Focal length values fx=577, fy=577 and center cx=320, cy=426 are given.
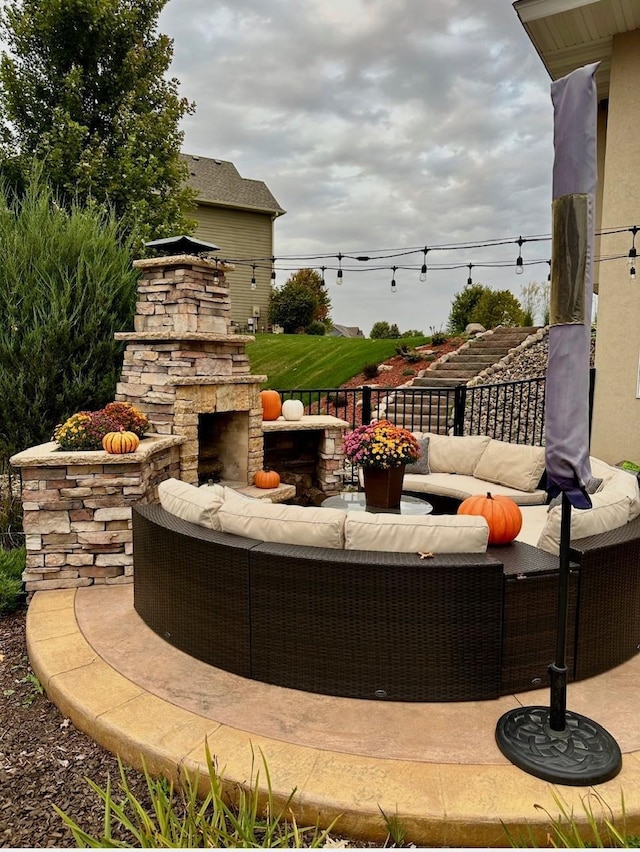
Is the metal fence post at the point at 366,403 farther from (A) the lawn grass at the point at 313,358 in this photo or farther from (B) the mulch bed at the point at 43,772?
(B) the mulch bed at the point at 43,772

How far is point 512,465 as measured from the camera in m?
6.39

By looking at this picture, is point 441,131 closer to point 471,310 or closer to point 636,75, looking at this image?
point 636,75

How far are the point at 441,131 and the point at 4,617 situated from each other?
30.5ft

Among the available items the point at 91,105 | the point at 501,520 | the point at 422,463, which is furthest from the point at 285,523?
the point at 91,105

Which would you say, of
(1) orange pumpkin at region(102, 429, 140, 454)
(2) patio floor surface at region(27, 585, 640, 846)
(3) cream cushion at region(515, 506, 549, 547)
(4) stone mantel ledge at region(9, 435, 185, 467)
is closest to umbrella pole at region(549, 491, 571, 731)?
(2) patio floor surface at region(27, 585, 640, 846)

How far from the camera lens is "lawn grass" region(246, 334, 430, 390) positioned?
15102 mm

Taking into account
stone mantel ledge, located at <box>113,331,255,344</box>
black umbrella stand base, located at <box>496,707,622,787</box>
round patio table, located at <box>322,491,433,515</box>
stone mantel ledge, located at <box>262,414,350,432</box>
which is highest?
stone mantel ledge, located at <box>113,331,255,344</box>

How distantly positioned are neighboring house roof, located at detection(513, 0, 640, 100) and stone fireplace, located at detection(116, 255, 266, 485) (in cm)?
565

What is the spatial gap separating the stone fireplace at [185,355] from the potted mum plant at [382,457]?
1.42 meters

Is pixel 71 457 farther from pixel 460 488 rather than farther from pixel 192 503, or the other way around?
pixel 460 488

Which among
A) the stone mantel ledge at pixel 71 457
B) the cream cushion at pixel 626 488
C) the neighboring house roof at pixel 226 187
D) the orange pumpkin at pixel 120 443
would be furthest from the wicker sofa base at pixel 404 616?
the neighboring house roof at pixel 226 187

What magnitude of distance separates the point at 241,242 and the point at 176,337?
16.0 metres

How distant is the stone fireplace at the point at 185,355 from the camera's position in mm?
5473

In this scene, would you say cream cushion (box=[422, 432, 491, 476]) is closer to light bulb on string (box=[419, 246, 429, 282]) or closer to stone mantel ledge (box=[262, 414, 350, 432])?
stone mantel ledge (box=[262, 414, 350, 432])
